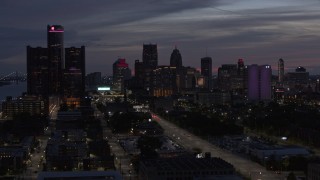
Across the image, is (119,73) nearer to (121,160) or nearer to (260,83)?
(260,83)

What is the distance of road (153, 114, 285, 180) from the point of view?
63.2 ft

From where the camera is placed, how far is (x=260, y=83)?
2320 inches

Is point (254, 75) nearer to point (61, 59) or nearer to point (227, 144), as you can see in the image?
point (61, 59)

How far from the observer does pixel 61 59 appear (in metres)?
65.3

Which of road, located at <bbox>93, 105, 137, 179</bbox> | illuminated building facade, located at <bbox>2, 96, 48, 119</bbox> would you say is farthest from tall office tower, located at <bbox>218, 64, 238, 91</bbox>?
road, located at <bbox>93, 105, 137, 179</bbox>

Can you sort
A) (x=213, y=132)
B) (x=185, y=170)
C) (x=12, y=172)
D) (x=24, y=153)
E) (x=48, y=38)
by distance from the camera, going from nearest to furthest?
(x=185, y=170) < (x=12, y=172) < (x=24, y=153) < (x=213, y=132) < (x=48, y=38)

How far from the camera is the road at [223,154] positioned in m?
19.2

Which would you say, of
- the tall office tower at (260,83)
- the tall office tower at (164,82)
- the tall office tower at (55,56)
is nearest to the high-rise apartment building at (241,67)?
the tall office tower at (164,82)

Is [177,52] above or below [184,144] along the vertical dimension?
above

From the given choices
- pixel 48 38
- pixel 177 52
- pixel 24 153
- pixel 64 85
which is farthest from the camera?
pixel 177 52

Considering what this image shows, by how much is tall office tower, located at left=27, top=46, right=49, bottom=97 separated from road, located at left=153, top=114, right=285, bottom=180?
26756mm

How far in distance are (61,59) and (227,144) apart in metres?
41.6

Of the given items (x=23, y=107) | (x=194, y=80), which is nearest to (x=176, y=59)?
(x=194, y=80)

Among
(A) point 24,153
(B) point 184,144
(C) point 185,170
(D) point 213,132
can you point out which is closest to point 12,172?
(A) point 24,153
